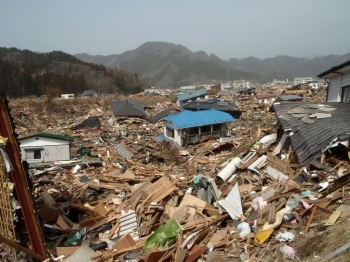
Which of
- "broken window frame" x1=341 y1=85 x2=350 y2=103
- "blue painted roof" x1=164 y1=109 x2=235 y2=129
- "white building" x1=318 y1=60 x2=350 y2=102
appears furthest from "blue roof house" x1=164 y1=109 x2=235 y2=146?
"broken window frame" x1=341 y1=85 x2=350 y2=103

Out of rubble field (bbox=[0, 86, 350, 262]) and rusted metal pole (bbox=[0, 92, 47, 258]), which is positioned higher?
rusted metal pole (bbox=[0, 92, 47, 258])

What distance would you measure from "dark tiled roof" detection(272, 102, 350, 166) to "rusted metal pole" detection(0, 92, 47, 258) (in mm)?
7267

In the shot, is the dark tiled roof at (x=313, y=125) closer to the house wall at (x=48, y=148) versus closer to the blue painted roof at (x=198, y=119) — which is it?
the blue painted roof at (x=198, y=119)

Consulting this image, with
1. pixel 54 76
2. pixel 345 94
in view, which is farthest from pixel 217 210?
pixel 54 76

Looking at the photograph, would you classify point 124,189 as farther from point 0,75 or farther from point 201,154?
point 0,75

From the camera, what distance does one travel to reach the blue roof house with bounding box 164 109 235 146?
2181 centimetres

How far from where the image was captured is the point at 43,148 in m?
17.4

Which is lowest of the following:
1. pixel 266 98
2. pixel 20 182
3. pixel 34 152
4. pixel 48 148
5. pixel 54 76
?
pixel 266 98

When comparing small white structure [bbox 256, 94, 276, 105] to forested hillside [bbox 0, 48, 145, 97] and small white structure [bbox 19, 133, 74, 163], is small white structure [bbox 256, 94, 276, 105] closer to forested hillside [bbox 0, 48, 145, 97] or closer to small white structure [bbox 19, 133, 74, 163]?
small white structure [bbox 19, 133, 74, 163]

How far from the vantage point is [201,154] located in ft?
Answer: 60.2

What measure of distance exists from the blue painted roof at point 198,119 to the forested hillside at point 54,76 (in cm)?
4138

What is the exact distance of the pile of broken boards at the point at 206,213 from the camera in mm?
6543

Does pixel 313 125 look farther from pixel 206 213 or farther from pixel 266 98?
pixel 266 98

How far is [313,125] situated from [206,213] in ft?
15.5
